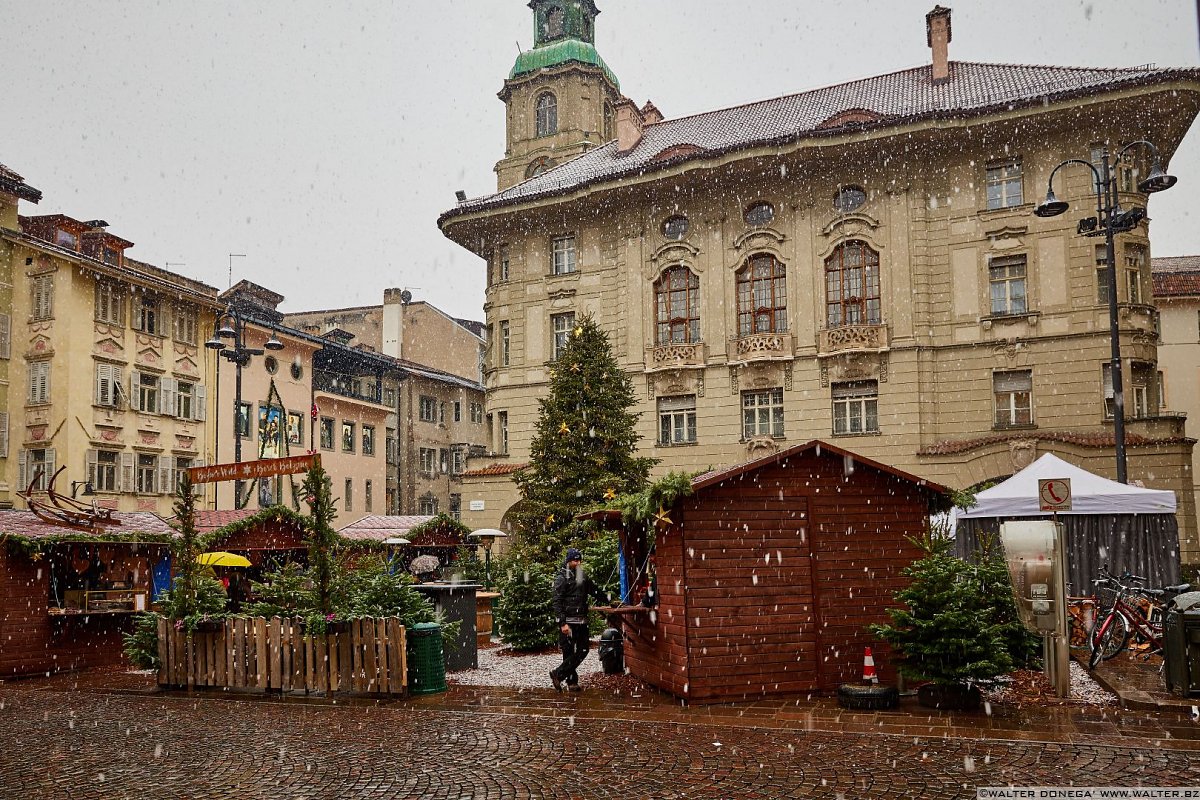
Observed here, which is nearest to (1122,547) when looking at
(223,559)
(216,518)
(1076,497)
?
(1076,497)

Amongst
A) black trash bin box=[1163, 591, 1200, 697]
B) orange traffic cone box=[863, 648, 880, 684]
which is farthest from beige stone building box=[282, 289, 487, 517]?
black trash bin box=[1163, 591, 1200, 697]

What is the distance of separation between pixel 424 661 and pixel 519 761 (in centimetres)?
478

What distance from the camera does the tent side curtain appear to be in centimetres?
1953

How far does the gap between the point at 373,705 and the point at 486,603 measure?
8.61 meters

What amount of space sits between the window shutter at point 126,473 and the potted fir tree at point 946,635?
33.0m

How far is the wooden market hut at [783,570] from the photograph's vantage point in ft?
41.0

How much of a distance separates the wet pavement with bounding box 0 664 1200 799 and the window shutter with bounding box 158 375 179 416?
28.6 metres

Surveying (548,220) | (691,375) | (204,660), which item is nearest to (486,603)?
(204,660)

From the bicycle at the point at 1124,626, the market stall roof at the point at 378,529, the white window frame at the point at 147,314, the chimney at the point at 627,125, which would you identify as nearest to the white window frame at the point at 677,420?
the market stall roof at the point at 378,529

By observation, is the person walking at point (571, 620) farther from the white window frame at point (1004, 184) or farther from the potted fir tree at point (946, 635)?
the white window frame at point (1004, 184)

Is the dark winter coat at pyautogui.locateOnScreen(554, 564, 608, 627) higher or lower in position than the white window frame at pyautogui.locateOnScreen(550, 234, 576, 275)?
lower

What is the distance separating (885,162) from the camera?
33.9 m

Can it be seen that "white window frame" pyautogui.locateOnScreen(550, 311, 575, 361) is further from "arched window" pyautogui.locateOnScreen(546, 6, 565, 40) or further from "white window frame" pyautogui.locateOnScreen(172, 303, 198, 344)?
"arched window" pyautogui.locateOnScreen(546, 6, 565, 40)

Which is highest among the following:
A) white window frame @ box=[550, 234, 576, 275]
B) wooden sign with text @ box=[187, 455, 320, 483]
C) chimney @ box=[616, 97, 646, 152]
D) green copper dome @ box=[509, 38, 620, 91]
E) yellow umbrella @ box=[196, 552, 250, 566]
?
green copper dome @ box=[509, 38, 620, 91]
